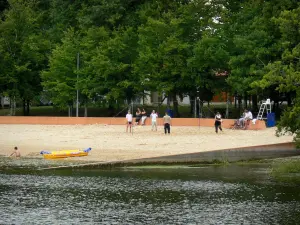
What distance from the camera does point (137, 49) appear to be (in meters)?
73.6

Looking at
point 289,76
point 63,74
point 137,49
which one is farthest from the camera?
point 63,74

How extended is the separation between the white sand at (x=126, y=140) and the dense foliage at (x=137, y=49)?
9907 millimetres

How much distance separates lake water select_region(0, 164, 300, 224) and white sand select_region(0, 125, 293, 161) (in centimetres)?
698

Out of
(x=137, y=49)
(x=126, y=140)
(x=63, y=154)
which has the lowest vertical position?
(x=63, y=154)

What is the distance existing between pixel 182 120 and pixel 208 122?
2395 millimetres

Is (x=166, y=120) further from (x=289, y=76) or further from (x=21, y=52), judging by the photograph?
(x=21, y=52)

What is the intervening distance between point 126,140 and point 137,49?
23.7 meters

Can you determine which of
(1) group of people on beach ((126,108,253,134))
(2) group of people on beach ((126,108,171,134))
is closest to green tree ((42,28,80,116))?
(2) group of people on beach ((126,108,171,134))

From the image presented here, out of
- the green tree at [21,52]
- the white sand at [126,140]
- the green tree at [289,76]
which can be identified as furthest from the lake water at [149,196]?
the green tree at [21,52]

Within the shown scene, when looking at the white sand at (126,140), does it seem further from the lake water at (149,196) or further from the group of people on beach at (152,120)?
the lake water at (149,196)

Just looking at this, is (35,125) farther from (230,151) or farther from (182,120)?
(230,151)

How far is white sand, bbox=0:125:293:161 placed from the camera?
1788 inches

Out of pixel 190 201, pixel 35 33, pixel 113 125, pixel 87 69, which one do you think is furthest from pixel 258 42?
pixel 190 201

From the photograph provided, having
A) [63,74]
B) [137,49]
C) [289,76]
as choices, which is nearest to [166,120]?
[137,49]
